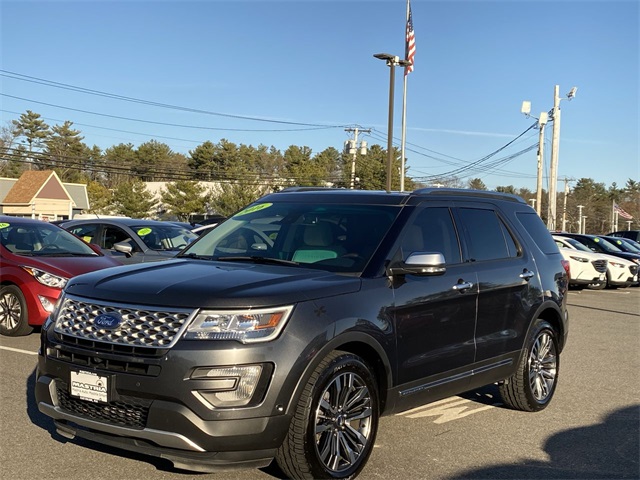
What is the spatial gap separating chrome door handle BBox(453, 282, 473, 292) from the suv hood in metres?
1.06

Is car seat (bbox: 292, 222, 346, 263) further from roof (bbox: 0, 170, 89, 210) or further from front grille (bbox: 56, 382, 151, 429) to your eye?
roof (bbox: 0, 170, 89, 210)

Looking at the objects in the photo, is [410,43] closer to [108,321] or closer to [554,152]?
[554,152]

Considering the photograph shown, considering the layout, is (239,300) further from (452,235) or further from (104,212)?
(104,212)

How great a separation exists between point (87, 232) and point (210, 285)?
982 cm

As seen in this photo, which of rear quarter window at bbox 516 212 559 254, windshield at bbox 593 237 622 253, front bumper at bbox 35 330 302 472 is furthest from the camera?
windshield at bbox 593 237 622 253

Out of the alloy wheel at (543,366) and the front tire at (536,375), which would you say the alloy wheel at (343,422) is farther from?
the alloy wheel at (543,366)

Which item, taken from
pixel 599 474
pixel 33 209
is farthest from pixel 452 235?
pixel 33 209

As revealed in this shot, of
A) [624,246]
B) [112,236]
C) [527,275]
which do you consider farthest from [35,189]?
[527,275]

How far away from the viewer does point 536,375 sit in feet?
21.8

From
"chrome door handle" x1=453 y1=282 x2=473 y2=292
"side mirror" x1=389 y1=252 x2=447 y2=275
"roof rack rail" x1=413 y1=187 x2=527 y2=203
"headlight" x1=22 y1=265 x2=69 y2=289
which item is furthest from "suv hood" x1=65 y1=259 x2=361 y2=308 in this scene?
"headlight" x1=22 y1=265 x2=69 y2=289

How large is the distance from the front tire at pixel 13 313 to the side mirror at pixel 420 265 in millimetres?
5958

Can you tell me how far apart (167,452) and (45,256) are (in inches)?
252

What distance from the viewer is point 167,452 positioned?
3947mm

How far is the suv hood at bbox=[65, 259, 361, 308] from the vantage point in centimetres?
→ 409
